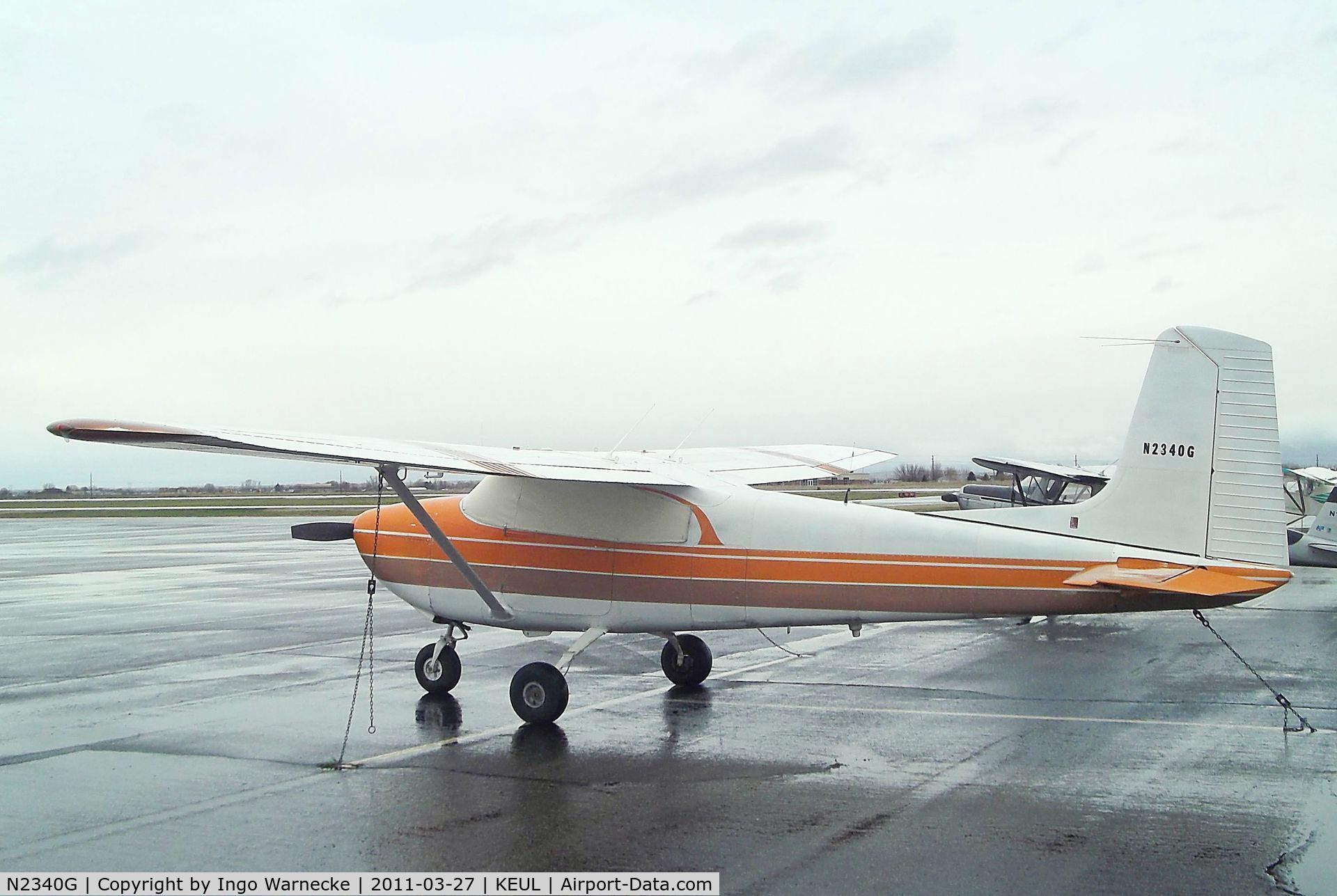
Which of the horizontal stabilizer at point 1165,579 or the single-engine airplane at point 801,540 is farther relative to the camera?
the single-engine airplane at point 801,540

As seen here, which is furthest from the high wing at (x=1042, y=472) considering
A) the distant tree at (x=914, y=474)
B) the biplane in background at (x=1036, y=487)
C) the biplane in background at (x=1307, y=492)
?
the distant tree at (x=914, y=474)

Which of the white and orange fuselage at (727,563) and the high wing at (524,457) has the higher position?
the high wing at (524,457)

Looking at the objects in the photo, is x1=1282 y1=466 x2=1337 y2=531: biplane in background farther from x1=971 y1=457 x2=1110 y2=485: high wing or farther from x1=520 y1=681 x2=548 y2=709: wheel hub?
x1=520 y1=681 x2=548 y2=709: wheel hub

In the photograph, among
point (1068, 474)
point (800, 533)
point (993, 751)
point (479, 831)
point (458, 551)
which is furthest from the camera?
point (1068, 474)

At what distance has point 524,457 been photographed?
371 inches

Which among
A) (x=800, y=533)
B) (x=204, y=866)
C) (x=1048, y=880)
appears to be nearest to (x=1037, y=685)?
(x=800, y=533)

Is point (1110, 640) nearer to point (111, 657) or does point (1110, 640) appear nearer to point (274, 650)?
point (274, 650)

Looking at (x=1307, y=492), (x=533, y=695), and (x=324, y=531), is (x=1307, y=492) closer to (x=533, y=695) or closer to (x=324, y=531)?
(x=533, y=695)

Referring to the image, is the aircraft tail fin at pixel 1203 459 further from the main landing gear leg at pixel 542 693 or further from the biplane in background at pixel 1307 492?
the biplane in background at pixel 1307 492

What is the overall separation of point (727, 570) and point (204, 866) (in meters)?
4.62

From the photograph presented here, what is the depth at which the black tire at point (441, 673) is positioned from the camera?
10094 mm

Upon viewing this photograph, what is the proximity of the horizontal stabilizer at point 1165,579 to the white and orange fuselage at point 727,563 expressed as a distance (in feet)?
0.15

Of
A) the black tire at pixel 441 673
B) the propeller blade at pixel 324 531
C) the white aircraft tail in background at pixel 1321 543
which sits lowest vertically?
the black tire at pixel 441 673

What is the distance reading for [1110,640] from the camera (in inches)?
550
